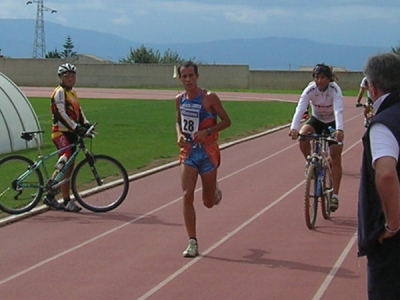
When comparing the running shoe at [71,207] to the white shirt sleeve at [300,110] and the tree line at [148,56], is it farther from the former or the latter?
the tree line at [148,56]

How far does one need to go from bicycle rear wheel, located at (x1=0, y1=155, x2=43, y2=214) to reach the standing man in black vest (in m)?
7.39

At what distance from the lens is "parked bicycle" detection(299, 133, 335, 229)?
1030cm

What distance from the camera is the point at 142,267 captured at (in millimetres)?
8547

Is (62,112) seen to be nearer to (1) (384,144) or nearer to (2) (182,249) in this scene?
(2) (182,249)

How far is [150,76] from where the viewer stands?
209 ft

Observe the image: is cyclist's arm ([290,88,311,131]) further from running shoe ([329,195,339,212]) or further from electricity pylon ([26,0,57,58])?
electricity pylon ([26,0,57,58])

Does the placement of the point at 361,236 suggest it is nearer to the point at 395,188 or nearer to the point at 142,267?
the point at 395,188

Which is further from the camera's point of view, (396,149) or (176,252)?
(176,252)

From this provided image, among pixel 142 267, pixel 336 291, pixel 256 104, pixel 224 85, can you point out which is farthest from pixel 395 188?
pixel 224 85

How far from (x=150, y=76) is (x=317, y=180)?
53641mm

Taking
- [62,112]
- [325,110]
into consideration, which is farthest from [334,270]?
[62,112]

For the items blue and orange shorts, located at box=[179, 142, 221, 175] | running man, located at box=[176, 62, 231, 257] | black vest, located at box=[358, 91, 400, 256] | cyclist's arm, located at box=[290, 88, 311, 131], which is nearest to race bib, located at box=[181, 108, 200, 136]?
running man, located at box=[176, 62, 231, 257]

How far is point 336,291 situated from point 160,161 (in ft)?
33.1

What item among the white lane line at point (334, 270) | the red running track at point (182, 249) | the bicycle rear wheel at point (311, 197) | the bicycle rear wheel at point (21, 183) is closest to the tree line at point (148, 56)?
the red running track at point (182, 249)
